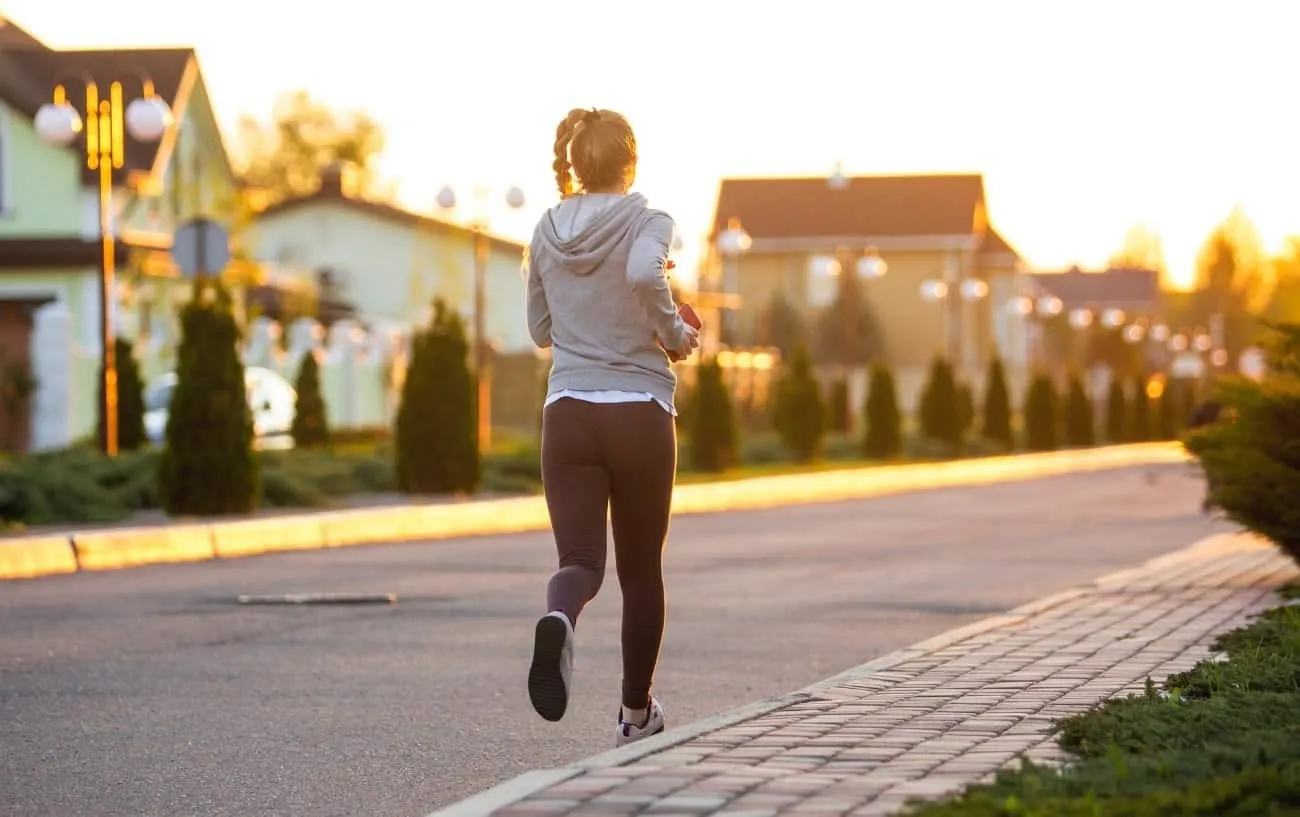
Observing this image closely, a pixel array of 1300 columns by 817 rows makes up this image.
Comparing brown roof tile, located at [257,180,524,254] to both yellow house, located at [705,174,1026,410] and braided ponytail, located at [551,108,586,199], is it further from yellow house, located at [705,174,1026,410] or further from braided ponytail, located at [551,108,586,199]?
braided ponytail, located at [551,108,586,199]

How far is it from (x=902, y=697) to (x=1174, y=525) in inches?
666

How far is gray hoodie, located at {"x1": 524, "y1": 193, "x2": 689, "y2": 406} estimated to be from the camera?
718cm

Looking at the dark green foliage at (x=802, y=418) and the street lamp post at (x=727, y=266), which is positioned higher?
the street lamp post at (x=727, y=266)

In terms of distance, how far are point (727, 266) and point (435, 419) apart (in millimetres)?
63588

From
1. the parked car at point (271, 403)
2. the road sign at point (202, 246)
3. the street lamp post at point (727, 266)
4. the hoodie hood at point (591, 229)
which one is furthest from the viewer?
the street lamp post at point (727, 266)

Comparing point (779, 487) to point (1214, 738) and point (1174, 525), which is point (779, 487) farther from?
point (1214, 738)

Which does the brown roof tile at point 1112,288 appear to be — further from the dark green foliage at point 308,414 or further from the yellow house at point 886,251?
the dark green foliage at point 308,414

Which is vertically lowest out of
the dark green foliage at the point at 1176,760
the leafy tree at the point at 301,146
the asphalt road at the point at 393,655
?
the asphalt road at the point at 393,655

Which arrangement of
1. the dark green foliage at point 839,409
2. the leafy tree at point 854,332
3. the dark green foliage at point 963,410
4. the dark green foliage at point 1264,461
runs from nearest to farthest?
the dark green foliage at point 1264,461 < the dark green foliage at point 963,410 < the dark green foliage at point 839,409 < the leafy tree at point 854,332

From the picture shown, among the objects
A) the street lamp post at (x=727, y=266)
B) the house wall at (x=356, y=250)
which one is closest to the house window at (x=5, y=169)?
the street lamp post at (x=727, y=266)

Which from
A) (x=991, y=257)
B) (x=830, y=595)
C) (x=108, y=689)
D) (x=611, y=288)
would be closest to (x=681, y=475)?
(x=830, y=595)

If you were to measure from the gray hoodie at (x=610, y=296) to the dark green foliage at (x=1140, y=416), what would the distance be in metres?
68.3

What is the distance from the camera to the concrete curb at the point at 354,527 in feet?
56.9

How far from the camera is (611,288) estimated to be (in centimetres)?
726
